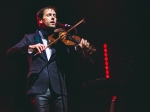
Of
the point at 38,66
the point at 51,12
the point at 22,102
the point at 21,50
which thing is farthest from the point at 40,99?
the point at 22,102

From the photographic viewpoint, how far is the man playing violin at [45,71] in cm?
212

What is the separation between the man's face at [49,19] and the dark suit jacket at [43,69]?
187 mm

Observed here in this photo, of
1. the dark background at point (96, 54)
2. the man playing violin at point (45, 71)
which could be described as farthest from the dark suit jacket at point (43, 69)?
the dark background at point (96, 54)

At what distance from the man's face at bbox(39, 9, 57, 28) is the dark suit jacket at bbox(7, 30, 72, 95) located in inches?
7.3

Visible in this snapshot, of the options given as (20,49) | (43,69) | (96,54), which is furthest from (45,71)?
(96,54)

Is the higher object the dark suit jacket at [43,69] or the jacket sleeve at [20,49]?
the jacket sleeve at [20,49]

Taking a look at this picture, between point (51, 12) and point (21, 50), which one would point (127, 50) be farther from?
point (21, 50)

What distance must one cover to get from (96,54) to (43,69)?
2.21m

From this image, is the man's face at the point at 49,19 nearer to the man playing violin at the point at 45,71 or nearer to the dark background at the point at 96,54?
the man playing violin at the point at 45,71

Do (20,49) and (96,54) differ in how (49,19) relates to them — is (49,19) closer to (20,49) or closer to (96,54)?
(20,49)

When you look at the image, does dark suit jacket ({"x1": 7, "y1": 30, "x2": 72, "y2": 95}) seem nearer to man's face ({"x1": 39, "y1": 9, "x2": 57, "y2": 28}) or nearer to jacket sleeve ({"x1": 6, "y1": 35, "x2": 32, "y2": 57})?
jacket sleeve ({"x1": 6, "y1": 35, "x2": 32, "y2": 57})

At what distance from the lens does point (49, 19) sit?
8.30ft

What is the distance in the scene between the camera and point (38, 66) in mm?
2219

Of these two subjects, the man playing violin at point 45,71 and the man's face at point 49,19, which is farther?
the man's face at point 49,19
